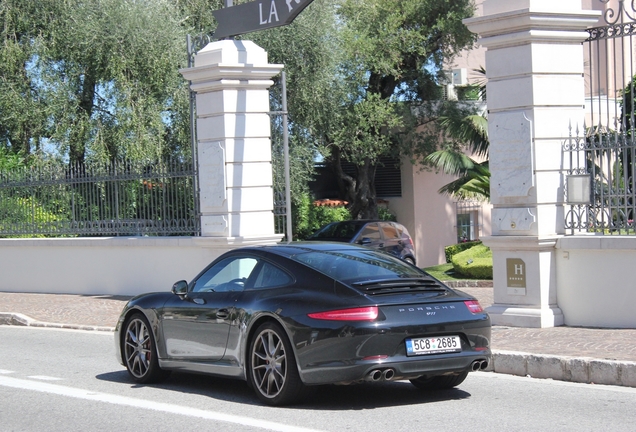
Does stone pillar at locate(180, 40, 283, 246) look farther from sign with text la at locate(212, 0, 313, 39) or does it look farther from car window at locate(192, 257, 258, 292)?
car window at locate(192, 257, 258, 292)

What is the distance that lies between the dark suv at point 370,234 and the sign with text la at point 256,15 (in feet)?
27.0

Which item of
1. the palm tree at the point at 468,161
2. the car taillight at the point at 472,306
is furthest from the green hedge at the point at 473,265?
the car taillight at the point at 472,306

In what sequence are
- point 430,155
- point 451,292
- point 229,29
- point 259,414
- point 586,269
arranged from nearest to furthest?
point 259,414 → point 451,292 → point 586,269 → point 229,29 → point 430,155

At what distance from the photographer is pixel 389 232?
952 inches

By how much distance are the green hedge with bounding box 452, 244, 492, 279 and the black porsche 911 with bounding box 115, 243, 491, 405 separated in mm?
13499

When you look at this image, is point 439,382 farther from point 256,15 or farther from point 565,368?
point 256,15

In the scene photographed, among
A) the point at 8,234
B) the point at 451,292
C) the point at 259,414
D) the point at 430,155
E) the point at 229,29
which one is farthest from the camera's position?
the point at 430,155

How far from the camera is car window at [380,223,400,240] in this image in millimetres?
24045

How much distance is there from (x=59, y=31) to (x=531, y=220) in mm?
17466

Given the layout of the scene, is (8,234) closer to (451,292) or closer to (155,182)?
(155,182)

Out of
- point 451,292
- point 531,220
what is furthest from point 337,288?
point 531,220

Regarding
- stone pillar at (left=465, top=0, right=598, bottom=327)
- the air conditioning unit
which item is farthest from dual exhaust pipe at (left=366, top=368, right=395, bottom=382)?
the air conditioning unit

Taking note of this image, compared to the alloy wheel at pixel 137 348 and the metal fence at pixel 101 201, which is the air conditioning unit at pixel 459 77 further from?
the alloy wheel at pixel 137 348

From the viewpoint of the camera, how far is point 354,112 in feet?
92.5
